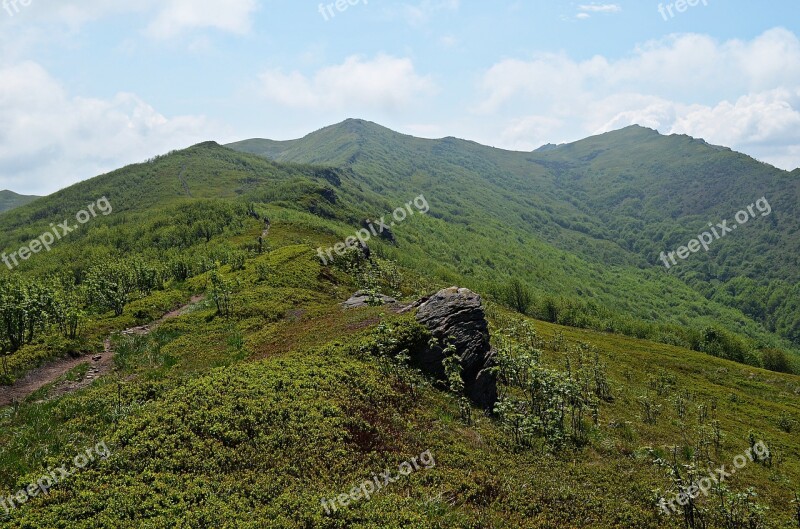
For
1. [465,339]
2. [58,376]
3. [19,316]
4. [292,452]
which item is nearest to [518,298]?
[465,339]

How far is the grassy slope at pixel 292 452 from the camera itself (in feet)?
55.9

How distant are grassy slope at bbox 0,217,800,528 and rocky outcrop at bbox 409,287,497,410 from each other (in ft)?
9.26

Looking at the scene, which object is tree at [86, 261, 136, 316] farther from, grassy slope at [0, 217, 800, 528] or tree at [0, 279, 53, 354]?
grassy slope at [0, 217, 800, 528]

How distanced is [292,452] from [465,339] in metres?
17.5

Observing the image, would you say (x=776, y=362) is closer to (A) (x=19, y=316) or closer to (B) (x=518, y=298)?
(B) (x=518, y=298)

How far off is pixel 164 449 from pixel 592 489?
22.8 metres

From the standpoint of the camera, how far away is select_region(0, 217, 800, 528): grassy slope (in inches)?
671

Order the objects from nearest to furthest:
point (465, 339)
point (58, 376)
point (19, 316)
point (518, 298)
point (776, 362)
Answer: point (58, 376), point (465, 339), point (19, 316), point (776, 362), point (518, 298)

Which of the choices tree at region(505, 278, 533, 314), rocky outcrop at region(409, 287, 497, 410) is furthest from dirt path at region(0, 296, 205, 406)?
tree at region(505, 278, 533, 314)

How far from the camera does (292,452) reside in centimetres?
2041

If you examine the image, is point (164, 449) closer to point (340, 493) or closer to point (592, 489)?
point (340, 493)

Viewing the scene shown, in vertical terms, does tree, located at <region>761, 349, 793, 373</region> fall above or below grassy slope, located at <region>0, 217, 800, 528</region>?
below

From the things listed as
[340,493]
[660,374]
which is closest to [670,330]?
[660,374]

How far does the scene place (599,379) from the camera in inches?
2315
